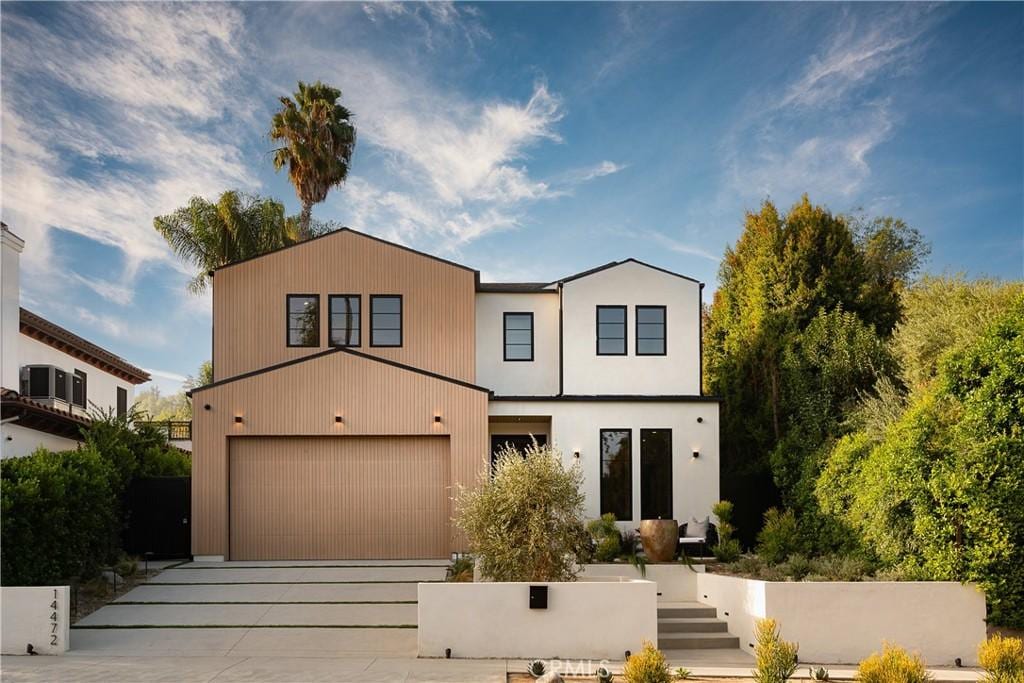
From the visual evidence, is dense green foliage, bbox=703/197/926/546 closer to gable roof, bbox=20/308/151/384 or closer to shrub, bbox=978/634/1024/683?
shrub, bbox=978/634/1024/683

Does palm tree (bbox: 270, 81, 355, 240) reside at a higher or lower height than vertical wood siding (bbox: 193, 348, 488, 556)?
higher

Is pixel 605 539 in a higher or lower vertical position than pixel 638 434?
lower

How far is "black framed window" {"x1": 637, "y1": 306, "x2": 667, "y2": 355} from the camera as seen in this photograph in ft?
63.3

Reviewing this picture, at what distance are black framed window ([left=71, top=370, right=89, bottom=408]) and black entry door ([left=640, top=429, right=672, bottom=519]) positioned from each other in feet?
50.9

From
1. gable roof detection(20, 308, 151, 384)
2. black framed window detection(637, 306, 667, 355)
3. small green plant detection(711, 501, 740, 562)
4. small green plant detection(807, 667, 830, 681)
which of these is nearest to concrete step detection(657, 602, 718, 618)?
small green plant detection(711, 501, 740, 562)

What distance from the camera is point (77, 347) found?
71.5ft

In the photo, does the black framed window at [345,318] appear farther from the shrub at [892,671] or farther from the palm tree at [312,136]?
the shrub at [892,671]

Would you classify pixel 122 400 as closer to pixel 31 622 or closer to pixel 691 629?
pixel 31 622

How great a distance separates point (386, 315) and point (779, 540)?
10252 millimetres

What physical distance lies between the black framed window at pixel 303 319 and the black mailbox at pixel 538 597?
398 inches

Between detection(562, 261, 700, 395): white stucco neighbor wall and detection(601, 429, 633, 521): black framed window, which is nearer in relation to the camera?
detection(601, 429, 633, 521): black framed window

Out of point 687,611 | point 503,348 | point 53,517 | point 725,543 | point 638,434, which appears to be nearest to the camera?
point 53,517

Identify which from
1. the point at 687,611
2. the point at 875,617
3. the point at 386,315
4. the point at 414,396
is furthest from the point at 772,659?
the point at 386,315

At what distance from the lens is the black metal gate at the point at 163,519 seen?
55.6ft
